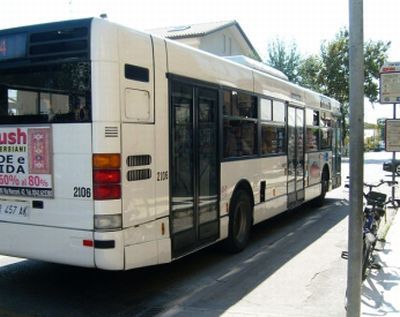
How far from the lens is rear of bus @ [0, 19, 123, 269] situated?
5.14 m

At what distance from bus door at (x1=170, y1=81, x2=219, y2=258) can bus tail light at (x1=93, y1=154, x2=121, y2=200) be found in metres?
1.02

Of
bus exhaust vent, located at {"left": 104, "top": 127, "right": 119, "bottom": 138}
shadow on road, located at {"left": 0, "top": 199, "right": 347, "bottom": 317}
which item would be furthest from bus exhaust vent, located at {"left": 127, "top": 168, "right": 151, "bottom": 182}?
shadow on road, located at {"left": 0, "top": 199, "right": 347, "bottom": 317}

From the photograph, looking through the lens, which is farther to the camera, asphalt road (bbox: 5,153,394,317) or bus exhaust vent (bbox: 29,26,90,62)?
asphalt road (bbox: 5,153,394,317)

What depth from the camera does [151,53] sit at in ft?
18.6

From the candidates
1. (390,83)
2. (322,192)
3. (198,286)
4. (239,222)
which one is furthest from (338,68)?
(198,286)

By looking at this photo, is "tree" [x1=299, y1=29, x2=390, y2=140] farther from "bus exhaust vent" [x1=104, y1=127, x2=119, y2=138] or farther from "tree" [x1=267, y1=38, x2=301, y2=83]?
"bus exhaust vent" [x1=104, y1=127, x2=119, y2=138]

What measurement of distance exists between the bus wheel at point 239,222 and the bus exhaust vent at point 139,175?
7.70 feet

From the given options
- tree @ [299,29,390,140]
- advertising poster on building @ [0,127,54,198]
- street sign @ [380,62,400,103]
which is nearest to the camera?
advertising poster on building @ [0,127,54,198]

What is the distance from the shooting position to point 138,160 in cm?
545

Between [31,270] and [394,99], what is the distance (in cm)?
750

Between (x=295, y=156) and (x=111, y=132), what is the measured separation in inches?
251

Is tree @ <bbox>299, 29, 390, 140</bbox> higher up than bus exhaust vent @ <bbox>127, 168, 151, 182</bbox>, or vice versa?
tree @ <bbox>299, 29, 390, 140</bbox>

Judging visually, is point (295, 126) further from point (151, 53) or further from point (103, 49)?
point (103, 49)

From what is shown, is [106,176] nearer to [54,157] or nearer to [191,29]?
[54,157]
